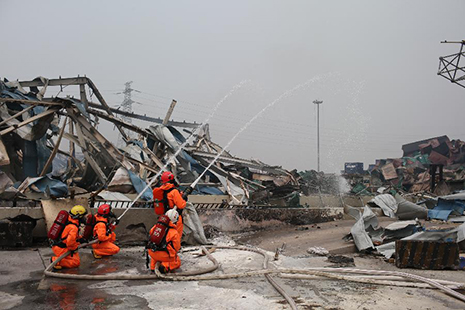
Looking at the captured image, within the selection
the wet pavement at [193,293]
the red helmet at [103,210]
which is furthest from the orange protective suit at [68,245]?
the red helmet at [103,210]

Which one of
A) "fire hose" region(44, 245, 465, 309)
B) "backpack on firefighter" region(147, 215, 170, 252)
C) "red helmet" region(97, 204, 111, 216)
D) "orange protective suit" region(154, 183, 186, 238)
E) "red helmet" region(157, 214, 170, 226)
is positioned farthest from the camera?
"red helmet" region(97, 204, 111, 216)

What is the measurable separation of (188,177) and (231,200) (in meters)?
1.78

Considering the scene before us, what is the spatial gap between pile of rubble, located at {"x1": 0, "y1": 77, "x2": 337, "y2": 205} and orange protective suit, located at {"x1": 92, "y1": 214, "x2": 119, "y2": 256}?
1.46 meters

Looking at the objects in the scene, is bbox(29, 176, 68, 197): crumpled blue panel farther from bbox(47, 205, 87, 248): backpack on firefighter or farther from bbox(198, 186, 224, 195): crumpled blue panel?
bbox(198, 186, 224, 195): crumpled blue panel

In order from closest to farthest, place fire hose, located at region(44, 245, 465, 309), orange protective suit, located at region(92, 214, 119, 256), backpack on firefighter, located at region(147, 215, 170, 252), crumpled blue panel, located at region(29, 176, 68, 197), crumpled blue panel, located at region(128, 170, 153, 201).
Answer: fire hose, located at region(44, 245, 465, 309)
backpack on firefighter, located at region(147, 215, 170, 252)
orange protective suit, located at region(92, 214, 119, 256)
crumpled blue panel, located at region(29, 176, 68, 197)
crumpled blue panel, located at region(128, 170, 153, 201)

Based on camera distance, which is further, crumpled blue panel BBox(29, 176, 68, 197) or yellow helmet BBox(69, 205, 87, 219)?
crumpled blue panel BBox(29, 176, 68, 197)

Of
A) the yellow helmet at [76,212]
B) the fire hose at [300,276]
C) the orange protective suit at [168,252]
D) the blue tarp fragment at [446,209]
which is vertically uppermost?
the yellow helmet at [76,212]

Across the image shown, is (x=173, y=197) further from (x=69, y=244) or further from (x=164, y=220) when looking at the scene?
(x=69, y=244)

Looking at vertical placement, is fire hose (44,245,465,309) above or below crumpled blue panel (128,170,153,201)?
below

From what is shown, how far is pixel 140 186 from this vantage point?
992 centimetres

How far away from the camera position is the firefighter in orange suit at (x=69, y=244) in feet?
19.6

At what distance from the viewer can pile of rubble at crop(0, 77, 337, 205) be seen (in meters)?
9.84

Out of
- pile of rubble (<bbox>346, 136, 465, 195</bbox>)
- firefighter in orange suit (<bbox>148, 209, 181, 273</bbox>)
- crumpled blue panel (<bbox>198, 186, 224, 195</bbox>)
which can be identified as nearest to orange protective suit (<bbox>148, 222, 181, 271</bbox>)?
firefighter in orange suit (<bbox>148, 209, 181, 273</bbox>)

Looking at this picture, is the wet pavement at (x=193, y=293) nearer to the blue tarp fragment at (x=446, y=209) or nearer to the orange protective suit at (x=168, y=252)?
the orange protective suit at (x=168, y=252)
